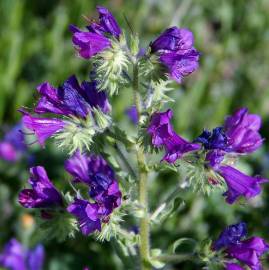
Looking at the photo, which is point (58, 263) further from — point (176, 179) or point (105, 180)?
point (105, 180)

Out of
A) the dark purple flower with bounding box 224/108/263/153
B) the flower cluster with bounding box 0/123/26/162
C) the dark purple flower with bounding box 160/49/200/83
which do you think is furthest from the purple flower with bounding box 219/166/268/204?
the flower cluster with bounding box 0/123/26/162

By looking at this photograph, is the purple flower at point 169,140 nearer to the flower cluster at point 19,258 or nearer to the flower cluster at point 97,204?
the flower cluster at point 97,204

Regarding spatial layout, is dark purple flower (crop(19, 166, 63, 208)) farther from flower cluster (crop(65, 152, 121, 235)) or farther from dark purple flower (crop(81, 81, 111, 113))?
dark purple flower (crop(81, 81, 111, 113))

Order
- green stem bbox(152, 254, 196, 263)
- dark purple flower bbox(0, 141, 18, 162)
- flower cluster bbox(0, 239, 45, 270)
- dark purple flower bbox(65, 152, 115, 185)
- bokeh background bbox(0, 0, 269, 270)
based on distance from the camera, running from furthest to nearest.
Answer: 1. dark purple flower bbox(0, 141, 18, 162)
2. bokeh background bbox(0, 0, 269, 270)
3. flower cluster bbox(0, 239, 45, 270)
4. dark purple flower bbox(65, 152, 115, 185)
5. green stem bbox(152, 254, 196, 263)

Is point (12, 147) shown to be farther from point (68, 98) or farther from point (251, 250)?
point (251, 250)

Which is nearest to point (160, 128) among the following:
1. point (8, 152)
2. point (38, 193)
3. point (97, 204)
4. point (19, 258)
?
point (97, 204)

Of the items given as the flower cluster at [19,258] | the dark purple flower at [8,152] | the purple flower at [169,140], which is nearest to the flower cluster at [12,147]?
the dark purple flower at [8,152]
